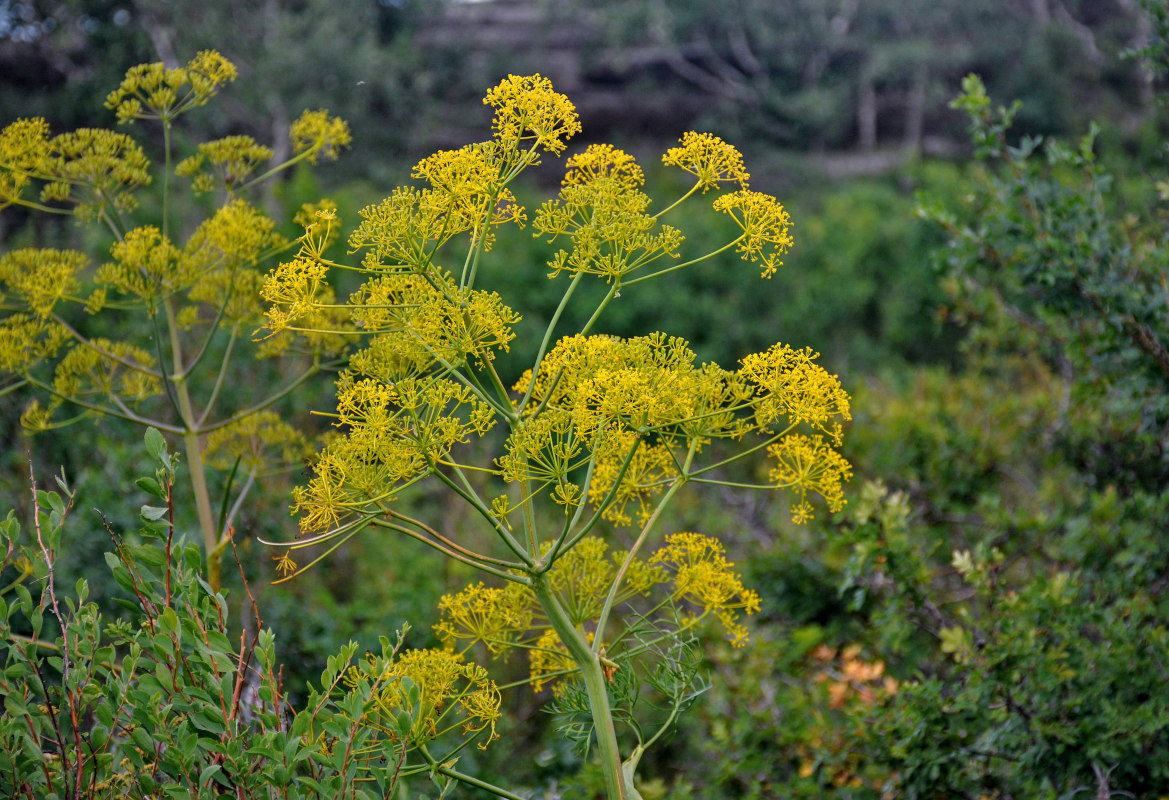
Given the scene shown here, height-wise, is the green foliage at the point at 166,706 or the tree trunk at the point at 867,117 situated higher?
the green foliage at the point at 166,706

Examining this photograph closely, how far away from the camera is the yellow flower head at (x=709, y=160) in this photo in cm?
162

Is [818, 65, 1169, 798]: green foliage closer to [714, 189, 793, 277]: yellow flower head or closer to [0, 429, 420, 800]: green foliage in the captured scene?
[714, 189, 793, 277]: yellow flower head

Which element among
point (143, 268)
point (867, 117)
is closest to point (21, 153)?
point (143, 268)

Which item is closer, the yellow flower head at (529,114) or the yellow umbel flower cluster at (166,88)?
the yellow flower head at (529,114)

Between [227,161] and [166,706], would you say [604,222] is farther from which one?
[227,161]

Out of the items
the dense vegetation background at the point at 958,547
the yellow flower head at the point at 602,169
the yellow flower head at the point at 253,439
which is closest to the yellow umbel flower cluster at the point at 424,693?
the dense vegetation background at the point at 958,547

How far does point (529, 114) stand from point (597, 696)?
1047 millimetres

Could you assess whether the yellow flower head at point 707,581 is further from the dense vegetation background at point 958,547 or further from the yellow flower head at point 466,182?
the yellow flower head at point 466,182

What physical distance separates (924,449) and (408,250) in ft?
13.5

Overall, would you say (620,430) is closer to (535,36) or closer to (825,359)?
(825,359)

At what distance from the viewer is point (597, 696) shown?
150 cm

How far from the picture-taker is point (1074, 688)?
278 cm

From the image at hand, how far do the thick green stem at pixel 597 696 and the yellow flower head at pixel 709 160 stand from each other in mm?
813

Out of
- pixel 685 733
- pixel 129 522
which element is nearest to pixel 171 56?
pixel 129 522
